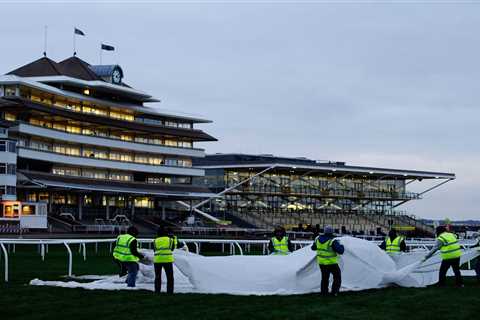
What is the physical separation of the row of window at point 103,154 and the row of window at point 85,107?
3.55 metres

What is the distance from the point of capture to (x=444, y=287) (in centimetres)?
1831

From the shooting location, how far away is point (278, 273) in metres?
17.6

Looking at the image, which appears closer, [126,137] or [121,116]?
[121,116]

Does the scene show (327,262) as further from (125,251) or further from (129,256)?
(125,251)

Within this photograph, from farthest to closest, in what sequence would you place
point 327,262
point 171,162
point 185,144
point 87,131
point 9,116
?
point 185,144, point 171,162, point 87,131, point 9,116, point 327,262

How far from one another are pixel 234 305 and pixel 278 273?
10.9 feet

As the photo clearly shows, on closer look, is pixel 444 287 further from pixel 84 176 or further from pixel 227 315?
pixel 84 176

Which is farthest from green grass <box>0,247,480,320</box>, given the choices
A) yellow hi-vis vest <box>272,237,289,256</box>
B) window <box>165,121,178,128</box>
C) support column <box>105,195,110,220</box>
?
window <box>165,121,178,128</box>

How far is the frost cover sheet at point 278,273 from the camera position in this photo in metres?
17.4

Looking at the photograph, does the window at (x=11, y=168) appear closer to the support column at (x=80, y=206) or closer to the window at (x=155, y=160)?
the support column at (x=80, y=206)

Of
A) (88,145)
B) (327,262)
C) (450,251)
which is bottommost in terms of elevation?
(327,262)

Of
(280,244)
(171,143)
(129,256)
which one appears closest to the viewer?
(129,256)

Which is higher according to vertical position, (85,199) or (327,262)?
(85,199)

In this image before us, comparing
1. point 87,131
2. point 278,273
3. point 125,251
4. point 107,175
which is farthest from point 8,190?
point 278,273
